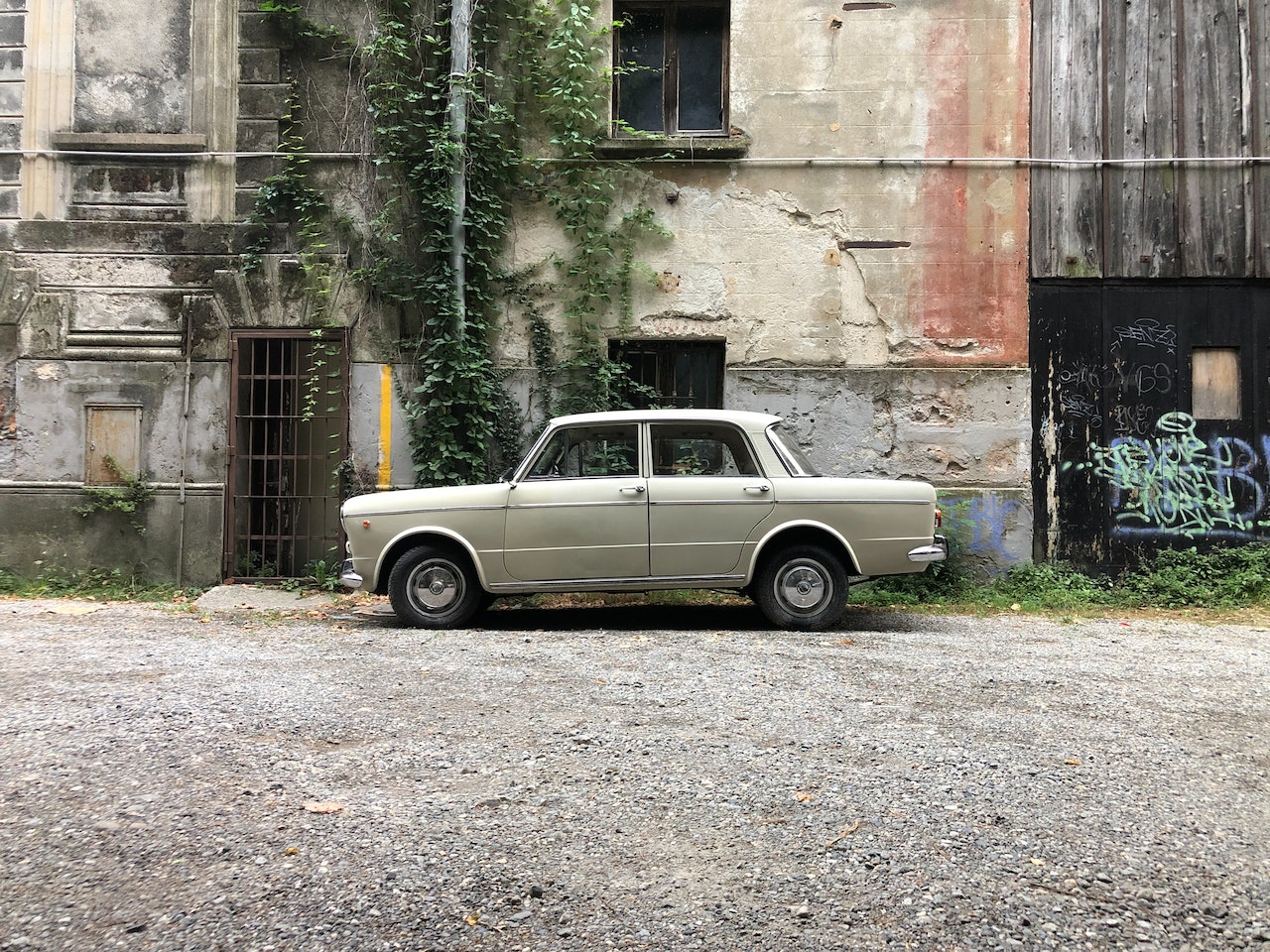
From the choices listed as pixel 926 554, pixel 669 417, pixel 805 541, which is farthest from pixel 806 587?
pixel 669 417

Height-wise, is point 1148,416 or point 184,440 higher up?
point 1148,416

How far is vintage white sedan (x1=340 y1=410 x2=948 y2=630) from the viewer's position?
23.2 ft

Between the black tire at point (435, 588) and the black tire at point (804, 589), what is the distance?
7.03ft

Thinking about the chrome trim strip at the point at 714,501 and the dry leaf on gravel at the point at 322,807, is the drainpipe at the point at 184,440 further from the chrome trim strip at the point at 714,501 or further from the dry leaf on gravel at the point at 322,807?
the dry leaf on gravel at the point at 322,807

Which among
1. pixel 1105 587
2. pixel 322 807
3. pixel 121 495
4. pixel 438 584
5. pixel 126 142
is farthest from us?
pixel 126 142

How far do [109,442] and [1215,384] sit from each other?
10.6 m

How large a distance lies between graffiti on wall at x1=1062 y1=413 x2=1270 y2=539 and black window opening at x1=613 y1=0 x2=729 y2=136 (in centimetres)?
511

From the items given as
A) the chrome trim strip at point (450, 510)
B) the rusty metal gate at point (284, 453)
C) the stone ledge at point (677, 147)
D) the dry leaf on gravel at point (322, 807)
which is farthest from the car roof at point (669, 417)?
the dry leaf on gravel at point (322, 807)

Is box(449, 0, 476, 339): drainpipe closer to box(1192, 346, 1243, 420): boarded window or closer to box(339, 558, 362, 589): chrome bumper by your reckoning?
box(339, 558, 362, 589): chrome bumper

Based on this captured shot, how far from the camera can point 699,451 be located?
7.29 metres

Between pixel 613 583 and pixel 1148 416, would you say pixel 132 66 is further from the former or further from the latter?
pixel 1148 416

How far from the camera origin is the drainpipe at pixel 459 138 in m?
9.20

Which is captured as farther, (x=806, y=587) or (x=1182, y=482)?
(x=1182, y=482)

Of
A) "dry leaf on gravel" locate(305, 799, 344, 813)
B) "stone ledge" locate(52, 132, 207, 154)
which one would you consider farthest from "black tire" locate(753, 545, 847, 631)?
"stone ledge" locate(52, 132, 207, 154)
